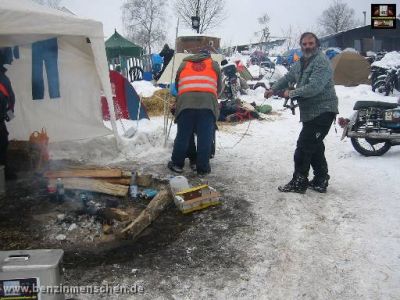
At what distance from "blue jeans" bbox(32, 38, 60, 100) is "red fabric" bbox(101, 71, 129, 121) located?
1.66 m

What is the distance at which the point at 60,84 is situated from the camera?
7.36m

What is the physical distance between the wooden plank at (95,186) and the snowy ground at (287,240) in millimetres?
1166

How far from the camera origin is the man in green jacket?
15.3ft

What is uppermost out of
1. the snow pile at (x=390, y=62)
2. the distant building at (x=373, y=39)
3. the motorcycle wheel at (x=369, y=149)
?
the distant building at (x=373, y=39)

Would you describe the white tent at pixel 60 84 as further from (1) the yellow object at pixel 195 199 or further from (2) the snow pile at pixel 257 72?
(2) the snow pile at pixel 257 72

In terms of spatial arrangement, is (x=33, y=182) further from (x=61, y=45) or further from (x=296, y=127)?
(x=296, y=127)

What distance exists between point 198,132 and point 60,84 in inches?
125

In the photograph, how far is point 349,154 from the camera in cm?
723

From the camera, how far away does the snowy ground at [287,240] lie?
3.03 metres

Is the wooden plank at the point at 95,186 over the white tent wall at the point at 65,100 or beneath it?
beneath

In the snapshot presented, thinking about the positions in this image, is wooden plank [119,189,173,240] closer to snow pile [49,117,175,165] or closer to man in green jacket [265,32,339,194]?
man in green jacket [265,32,339,194]

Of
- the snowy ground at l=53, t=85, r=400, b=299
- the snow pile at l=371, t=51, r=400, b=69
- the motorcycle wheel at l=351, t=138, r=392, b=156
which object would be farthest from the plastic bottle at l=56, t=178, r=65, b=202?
the snow pile at l=371, t=51, r=400, b=69

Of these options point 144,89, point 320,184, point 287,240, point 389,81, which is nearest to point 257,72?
point 389,81

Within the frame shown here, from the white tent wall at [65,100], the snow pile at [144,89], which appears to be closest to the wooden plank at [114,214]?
the white tent wall at [65,100]
